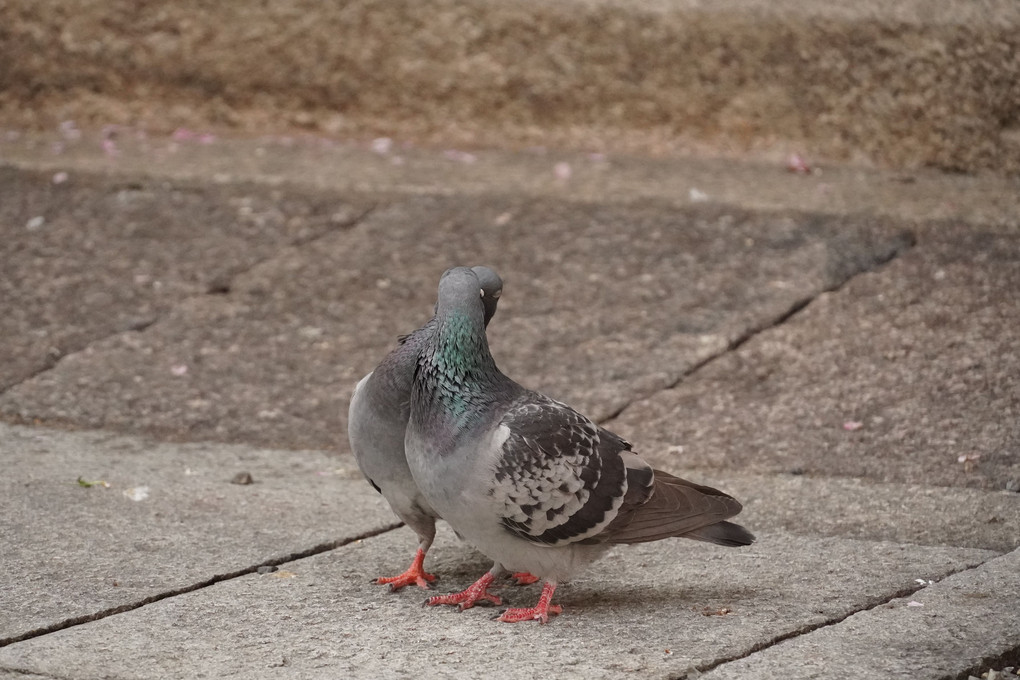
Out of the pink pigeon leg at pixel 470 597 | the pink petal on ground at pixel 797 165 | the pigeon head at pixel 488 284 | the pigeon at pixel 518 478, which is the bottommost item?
the pink pigeon leg at pixel 470 597

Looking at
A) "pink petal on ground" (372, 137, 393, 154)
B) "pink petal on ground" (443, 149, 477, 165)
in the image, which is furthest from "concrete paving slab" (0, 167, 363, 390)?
"pink petal on ground" (443, 149, 477, 165)

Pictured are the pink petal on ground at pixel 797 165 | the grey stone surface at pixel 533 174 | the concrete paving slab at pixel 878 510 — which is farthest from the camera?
the pink petal on ground at pixel 797 165

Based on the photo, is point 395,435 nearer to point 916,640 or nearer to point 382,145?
point 916,640

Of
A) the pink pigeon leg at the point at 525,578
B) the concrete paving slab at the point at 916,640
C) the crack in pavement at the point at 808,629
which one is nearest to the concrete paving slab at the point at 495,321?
the pink pigeon leg at the point at 525,578

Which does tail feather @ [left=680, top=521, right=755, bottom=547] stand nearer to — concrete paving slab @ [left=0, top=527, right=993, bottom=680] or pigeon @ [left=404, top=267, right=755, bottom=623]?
pigeon @ [left=404, top=267, right=755, bottom=623]

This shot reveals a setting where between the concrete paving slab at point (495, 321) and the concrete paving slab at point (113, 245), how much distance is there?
14 cm

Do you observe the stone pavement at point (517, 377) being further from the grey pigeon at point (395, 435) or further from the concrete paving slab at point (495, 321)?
the grey pigeon at point (395, 435)

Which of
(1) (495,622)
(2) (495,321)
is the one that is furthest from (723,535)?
(2) (495,321)

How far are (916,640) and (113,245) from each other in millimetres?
3985

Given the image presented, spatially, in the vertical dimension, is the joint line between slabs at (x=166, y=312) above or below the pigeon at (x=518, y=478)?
below

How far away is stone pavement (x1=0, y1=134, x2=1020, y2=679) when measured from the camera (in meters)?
3.12

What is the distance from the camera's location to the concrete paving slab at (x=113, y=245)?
522cm

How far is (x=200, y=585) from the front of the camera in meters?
3.41

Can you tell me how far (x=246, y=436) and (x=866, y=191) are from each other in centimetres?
294
